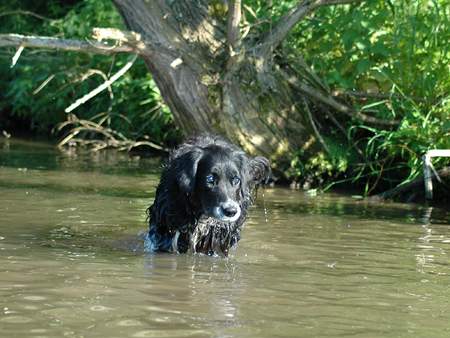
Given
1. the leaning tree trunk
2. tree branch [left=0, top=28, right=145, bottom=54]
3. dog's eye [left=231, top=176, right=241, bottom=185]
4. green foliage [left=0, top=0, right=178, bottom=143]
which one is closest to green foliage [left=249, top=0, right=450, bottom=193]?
the leaning tree trunk

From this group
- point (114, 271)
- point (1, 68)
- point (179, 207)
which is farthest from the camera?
point (1, 68)

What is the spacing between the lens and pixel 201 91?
11.6 m

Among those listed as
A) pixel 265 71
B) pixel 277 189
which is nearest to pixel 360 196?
pixel 277 189

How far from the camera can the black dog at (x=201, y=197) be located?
7469 millimetres

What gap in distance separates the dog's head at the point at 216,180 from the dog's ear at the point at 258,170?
0.46ft

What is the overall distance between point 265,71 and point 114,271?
576 cm

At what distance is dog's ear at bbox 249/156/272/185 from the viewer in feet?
26.1

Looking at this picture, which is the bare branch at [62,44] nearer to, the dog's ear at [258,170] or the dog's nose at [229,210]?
the dog's ear at [258,170]

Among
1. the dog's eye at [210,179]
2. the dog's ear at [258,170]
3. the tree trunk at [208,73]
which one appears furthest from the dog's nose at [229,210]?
the tree trunk at [208,73]

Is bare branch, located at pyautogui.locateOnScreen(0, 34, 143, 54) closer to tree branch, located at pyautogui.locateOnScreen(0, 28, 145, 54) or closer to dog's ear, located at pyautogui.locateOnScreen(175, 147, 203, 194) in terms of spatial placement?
tree branch, located at pyautogui.locateOnScreen(0, 28, 145, 54)

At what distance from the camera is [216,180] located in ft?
24.5

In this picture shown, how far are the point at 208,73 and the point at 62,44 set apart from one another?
1748 millimetres

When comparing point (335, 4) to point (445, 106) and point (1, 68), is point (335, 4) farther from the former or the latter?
point (1, 68)

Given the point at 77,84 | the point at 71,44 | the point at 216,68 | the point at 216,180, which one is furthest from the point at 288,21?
the point at 77,84
